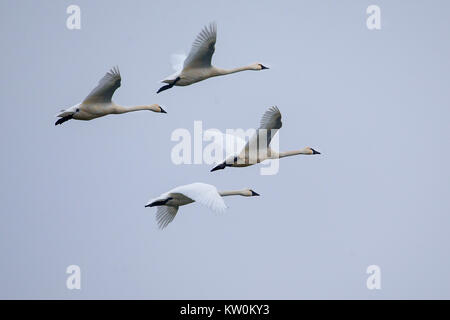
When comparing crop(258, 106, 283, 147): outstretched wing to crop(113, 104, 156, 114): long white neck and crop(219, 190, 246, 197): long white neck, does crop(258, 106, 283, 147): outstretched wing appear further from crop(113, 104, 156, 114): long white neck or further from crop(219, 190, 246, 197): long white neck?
crop(219, 190, 246, 197): long white neck

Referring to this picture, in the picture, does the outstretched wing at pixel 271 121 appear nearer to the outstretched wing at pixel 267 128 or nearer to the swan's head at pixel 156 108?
the outstretched wing at pixel 267 128

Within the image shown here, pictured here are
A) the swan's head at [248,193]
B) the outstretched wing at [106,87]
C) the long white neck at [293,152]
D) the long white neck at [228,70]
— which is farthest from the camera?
the swan's head at [248,193]

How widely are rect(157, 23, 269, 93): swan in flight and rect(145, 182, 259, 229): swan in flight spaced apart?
9.06ft

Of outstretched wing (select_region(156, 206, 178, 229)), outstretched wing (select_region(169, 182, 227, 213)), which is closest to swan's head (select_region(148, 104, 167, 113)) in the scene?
outstretched wing (select_region(156, 206, 178, 229))

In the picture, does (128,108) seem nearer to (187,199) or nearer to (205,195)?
(187,199)

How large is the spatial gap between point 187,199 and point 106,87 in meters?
3.02

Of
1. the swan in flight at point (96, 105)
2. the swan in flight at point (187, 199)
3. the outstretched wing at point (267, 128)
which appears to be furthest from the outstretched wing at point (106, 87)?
the outstretched wing at point (267, 128)

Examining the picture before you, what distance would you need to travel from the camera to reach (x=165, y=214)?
1153 inches

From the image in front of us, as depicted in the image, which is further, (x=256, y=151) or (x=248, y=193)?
(x=248, y=193)

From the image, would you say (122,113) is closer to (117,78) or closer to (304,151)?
(117,78)

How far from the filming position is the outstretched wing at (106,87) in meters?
28.0

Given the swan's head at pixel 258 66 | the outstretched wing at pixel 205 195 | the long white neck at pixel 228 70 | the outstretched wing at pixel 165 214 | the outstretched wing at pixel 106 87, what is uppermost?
the swan's head at pixel 258 66

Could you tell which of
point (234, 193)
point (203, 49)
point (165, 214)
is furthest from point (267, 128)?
point (234, 193)
